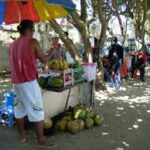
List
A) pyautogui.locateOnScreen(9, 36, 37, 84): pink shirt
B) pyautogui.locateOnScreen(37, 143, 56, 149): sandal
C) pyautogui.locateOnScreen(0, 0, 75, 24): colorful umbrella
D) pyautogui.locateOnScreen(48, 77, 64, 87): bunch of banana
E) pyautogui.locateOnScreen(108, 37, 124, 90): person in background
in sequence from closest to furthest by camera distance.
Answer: pyautogui.locateOnScreen(9, 36, 37, 84): pink shirt < pyautogui.locateOnScreen(37, 143, 56, 149): sandal < pyautogui.locateOnScreen(0, 0, 75, 24): colorful umbrella < pyautogui.locateOnScreen(48, 77, 64, 87): bunch of banana < pyautogui.locateOnScreen(108, 37, 124, 90): person in background

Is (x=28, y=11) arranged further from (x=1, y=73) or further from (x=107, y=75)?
(x=1, y=73)

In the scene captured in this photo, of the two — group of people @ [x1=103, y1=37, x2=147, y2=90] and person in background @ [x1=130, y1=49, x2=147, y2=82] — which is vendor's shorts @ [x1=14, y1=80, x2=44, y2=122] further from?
person in background @ [x1=130, y1=49, x2=147, y2=82]

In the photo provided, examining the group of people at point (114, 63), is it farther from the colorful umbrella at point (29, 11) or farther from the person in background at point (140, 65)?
the colorful umbrella at point (29, 11)

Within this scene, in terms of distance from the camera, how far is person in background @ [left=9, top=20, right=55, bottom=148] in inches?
219

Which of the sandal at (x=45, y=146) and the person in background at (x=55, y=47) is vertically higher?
the person in background at (x=55, y=47)

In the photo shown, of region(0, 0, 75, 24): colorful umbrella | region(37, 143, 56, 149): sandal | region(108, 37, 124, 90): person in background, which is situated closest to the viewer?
region(37, 143, 56, 149): sandal

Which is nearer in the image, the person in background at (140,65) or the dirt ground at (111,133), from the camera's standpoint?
the dirt ground at (111,133)

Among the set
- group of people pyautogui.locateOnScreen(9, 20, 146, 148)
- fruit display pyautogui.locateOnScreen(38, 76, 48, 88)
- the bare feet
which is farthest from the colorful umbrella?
the bare feet

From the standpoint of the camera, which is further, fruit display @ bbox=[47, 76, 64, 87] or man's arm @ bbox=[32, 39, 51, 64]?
fruit display @ bbox=[47, 76, 64, 87]

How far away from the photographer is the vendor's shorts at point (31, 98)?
560 cm

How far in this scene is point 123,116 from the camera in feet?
26.2

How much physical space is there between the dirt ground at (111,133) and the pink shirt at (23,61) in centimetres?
116

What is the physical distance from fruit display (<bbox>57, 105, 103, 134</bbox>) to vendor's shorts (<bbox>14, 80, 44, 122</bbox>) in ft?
3.36

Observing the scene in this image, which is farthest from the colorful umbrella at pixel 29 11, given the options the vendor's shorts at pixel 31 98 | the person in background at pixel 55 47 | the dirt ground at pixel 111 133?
the dirt ground at pixel 111 133
